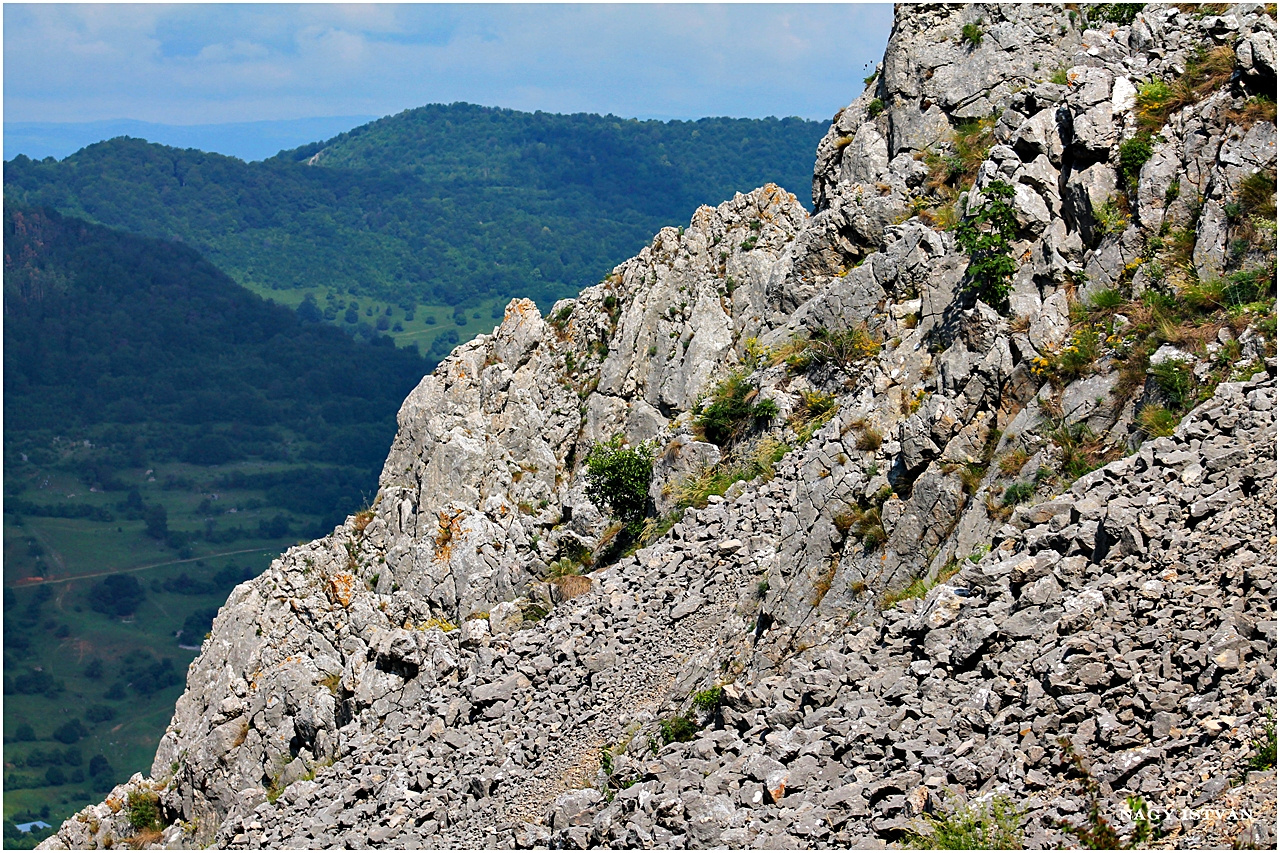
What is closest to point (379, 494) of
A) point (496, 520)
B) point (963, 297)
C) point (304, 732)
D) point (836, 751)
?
point (496, 520)

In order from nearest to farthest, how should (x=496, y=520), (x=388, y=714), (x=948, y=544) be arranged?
1. (x=948, y=544)
2. (x=388, y=714)
3. (x=496, y=520)

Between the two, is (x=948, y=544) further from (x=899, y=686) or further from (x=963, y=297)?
(x=963, y=297)

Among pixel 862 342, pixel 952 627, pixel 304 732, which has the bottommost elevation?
pixel 304 732

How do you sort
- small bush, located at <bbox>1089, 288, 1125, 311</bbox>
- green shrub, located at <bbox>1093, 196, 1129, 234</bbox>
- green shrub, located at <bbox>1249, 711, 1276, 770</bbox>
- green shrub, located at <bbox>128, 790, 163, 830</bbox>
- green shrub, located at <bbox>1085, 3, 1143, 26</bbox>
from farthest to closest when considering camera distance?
1. green shrub, located at <bbox>128, 790, 163, 830</bbox>
2. green shrub, located at <bbox>1085, 3, 1143, 26</bbox>
3. green shrub, located at <bbox>1093, 196, 1129, 234</bbox>
4. small bush, located at <bbox>1089, 288, 1125, 311</bbox>
5. green shrub, located at <bbox>1249, 711, 1276, 770</bbox>

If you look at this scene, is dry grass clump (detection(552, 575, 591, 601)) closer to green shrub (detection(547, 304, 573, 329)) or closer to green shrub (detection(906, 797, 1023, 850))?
green shrub (detection(906, 797, 1023, 850))

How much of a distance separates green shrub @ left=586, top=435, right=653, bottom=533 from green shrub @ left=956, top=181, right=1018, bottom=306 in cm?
961

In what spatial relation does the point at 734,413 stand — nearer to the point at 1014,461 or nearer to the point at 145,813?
the point at 1014,461

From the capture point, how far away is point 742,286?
95.8ft

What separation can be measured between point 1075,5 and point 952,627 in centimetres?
1672

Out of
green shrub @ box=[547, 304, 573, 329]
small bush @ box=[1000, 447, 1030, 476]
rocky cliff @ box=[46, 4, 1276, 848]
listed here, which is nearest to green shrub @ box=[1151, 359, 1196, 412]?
rocky cliff @ box=[46, 4, 1276, 848]

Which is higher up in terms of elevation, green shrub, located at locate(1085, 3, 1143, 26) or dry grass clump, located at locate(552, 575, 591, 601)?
green shrub, located at locate(1085, 3, 1143, 26)

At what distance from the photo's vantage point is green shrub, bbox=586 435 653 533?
79.9ft

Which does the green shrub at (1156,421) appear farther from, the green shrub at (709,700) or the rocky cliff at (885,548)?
the green shrub at (709,700)

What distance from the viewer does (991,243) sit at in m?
16.0
